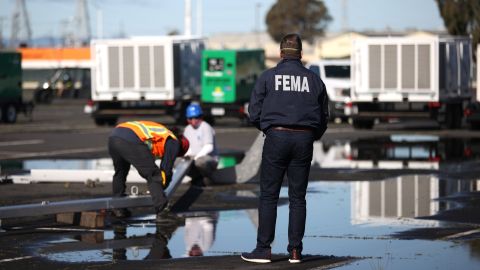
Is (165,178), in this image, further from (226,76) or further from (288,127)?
(226,76)

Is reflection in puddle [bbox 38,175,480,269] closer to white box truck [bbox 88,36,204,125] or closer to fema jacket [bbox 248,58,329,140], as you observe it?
fema jacket [bbox 248,58,329,140]

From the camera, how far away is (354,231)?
545 inches

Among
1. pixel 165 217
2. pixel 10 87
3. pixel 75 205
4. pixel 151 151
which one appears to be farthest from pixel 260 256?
pixel 10 87

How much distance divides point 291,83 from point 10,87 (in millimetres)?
35010

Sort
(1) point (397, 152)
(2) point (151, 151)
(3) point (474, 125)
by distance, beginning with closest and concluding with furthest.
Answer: (2) point (151, 151)
(1) point (397, 152)
(3) point (474, 125)

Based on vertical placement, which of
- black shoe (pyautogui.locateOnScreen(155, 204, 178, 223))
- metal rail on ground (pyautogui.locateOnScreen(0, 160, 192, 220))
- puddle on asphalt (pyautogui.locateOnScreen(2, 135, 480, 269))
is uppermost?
metal rail on ground (pyautogui.locateOnScreen(0, 160, 192, 220))

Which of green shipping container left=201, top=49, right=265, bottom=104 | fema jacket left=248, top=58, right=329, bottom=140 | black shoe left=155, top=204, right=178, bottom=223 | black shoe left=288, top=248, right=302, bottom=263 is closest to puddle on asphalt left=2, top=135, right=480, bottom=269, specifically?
black shoe left=155, top=204, right=178, bottom=223

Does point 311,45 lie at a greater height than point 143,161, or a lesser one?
greater

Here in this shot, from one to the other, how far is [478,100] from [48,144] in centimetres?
1170

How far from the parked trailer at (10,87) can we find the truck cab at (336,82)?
10289 millimetres

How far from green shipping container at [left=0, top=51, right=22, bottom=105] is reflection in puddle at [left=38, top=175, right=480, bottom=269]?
27.7m

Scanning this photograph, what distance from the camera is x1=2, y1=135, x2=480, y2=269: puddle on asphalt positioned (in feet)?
Result: 38.7

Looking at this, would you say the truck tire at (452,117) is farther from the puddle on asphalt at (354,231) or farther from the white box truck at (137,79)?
the puddle on asphalt at (354,231)

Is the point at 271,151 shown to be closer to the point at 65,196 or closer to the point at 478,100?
the point at 65,196
